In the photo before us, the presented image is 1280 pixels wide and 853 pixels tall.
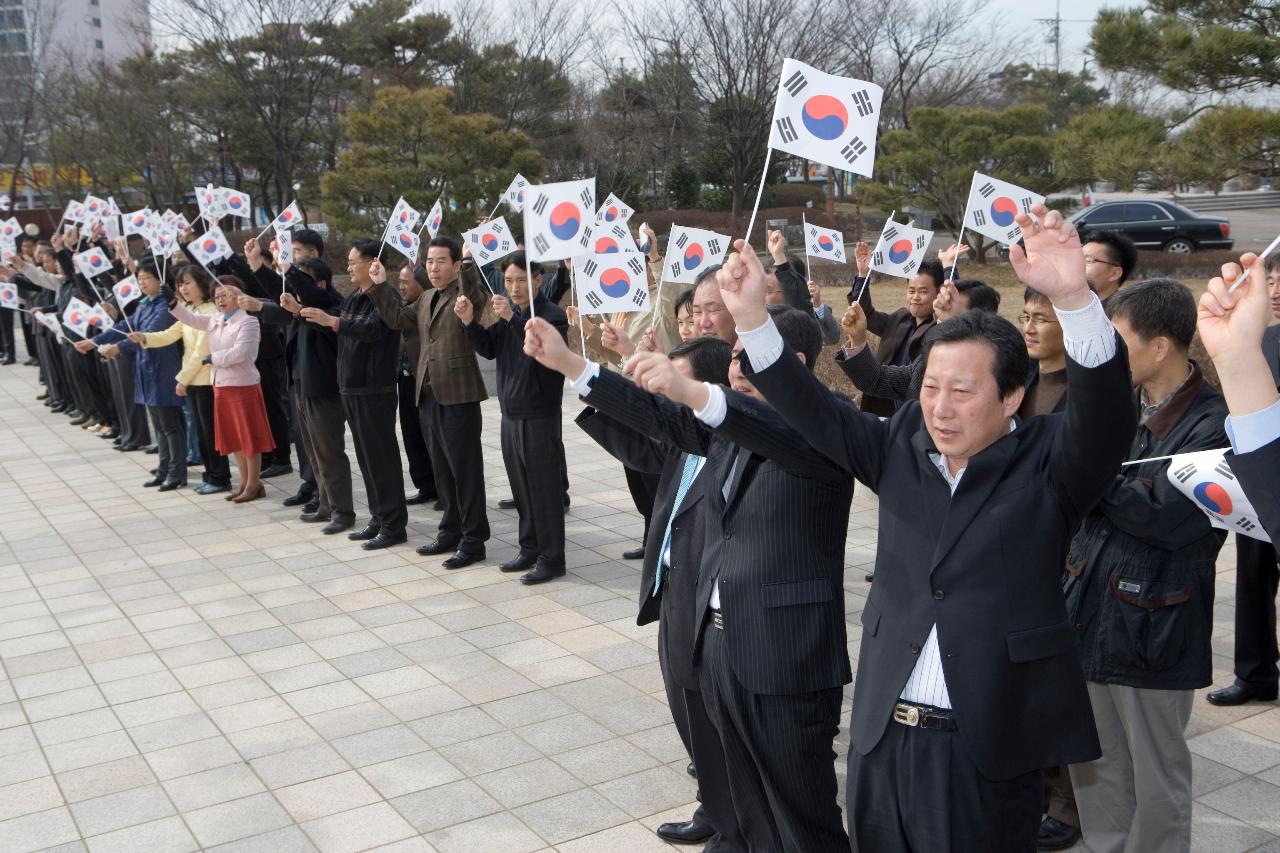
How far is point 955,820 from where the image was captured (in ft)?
8.54

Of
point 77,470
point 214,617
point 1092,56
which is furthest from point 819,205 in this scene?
point 214,617

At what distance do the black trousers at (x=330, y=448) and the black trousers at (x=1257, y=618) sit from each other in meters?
5.92

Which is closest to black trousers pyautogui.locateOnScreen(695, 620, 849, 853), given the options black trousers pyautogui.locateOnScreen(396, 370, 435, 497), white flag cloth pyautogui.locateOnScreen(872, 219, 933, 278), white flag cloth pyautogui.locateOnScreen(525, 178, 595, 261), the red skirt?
white flag cloth pyautogui.locateOnScreen(525, 178, 595, 261)

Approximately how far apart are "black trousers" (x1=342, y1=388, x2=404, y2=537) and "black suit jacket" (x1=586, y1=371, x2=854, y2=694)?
17.1ft

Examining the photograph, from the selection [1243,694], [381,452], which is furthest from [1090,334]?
[381,452]

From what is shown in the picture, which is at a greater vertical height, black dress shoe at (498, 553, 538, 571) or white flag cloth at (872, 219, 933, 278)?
white flag cloth at (872, 219, 933, 278)

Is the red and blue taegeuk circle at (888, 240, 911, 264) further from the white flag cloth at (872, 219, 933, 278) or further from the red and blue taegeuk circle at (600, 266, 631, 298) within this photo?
the red and blue taegeuk circle at (600, 266, 631, 298)

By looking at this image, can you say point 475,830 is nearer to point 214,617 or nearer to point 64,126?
point 214,617

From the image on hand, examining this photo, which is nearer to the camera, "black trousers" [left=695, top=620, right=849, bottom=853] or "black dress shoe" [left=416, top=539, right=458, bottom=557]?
"black trousers" [left=695, top=620, right=849, bottom=853]

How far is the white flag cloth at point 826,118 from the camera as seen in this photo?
365 cm

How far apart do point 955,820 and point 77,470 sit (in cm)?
1078

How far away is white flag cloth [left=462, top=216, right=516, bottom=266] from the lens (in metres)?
7.92

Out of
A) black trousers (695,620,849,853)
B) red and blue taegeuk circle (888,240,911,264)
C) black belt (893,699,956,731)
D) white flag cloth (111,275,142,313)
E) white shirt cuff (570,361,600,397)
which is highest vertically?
red and blue taegeuk circle (888,240,911,264)

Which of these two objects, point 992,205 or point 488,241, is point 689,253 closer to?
point 488,241
